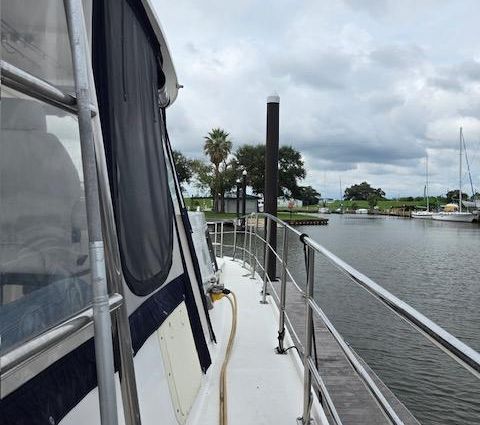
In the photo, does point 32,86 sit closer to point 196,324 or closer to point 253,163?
point 196,324

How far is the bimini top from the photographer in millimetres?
2133

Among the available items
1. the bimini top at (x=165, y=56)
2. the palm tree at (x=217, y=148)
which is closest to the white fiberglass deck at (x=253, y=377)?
the bimini top at (x=165, y=56)

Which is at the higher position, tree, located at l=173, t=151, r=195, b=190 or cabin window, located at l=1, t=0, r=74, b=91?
tree, located at l=173, t=151, r=195, b=190

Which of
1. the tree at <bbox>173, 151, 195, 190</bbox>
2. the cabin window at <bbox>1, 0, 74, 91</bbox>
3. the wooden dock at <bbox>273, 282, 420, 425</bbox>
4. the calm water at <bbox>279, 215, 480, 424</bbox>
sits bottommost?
the calm water at <bbox>279, 215, 480, 424</bbox>

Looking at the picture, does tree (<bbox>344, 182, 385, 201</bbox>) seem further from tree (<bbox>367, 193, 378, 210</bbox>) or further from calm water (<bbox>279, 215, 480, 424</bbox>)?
calm water (<bbox>279, 215, 480, 424</bbox>)

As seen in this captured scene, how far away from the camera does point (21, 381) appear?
37.8 inches

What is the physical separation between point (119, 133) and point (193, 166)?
5494 centimetres

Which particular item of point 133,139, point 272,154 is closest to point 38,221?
point 133,139

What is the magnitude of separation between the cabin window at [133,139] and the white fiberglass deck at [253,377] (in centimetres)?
79

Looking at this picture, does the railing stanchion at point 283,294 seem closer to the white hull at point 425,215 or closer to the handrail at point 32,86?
the handrail at point 32,86

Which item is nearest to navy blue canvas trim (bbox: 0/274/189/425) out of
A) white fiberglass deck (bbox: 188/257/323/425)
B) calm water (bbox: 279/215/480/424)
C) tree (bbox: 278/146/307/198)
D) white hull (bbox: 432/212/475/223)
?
calm water (bbox: 279/215/480/424)

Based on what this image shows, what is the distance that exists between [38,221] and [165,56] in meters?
1.91

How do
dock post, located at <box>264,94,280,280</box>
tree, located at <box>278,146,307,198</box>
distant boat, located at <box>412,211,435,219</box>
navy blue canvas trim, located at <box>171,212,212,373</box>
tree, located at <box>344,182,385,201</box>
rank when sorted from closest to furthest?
navy blue canvas trim, located at <box>171,212,212,373</box>
dock post, located at <box>264,94,280,280</box>
tree, located at <box>278,146,307,198</box>
distant boat, located at <box>412,211,435,219</box>
tree, located at <box>344,182,385,201</box>

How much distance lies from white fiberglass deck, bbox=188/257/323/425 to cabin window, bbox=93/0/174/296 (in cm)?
79
